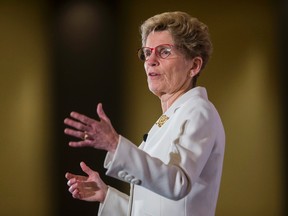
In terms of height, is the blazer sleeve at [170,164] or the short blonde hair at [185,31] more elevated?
the short blonde hair at [185,31]

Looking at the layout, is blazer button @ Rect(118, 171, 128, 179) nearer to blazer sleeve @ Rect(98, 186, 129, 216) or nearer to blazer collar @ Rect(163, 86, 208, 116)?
blazer collar @ Rect(163, 86, 208, 116)

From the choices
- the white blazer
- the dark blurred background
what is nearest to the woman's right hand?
the white blazer

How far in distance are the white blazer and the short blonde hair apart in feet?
0.49

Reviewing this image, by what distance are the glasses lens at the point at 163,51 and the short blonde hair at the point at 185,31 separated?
28 mm

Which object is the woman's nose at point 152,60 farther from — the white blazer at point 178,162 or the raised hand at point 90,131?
the raised hand at point 90,131

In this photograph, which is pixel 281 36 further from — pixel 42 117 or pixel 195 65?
pixel 195 65

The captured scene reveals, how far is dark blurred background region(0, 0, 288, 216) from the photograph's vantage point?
3488mm

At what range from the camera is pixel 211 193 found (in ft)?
4.05

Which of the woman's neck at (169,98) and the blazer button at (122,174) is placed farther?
the woman's neck at (169,98)

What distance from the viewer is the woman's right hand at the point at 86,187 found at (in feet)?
4.88

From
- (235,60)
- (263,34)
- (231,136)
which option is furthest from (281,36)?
(231,136)

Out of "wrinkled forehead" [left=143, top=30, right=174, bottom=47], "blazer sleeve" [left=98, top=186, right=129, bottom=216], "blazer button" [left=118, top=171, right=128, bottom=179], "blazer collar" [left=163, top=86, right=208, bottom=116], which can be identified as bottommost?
"blazer sleeve" [left=98, top=186, right=129, bottom=216]

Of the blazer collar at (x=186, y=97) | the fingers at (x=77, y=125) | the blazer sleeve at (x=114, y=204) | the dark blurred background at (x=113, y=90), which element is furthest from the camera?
the dark blurred background at (x=113, y=90)

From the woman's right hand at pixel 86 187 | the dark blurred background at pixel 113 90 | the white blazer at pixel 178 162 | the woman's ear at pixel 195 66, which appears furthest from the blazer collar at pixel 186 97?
the dark blurred background at pixel 113 90
